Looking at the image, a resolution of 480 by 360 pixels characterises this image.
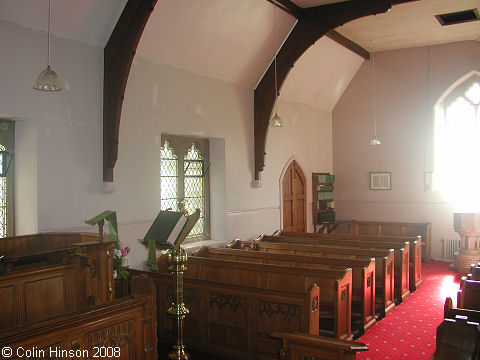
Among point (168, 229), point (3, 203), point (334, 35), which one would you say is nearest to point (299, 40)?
point (334, 35)

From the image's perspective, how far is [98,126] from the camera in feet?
20.6

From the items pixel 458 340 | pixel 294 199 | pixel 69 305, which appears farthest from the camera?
pixel 294 199

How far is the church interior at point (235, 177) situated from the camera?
4012 millimetres

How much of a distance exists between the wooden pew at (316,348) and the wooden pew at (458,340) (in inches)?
21.7

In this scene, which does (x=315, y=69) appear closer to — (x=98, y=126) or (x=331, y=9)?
(x=331, y=9)

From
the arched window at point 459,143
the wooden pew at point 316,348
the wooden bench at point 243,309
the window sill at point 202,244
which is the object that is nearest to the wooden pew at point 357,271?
the wooden bench at point 243,309

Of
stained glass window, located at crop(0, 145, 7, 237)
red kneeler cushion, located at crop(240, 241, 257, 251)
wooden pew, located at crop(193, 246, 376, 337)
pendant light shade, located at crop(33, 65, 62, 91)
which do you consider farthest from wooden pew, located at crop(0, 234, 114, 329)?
red kneeler cushion, located at crop(240, 241, 257, 251)

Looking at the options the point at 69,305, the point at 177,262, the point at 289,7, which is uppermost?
the point at 289,7

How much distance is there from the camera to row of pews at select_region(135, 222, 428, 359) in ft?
15.5

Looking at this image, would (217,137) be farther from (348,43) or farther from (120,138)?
(348,43)

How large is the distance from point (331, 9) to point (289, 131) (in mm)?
2952

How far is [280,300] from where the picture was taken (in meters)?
4.81

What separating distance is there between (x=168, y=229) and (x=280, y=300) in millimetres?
1667

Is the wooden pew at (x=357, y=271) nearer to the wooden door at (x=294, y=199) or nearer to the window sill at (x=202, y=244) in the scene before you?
the window sill at (x=202, y=244)
